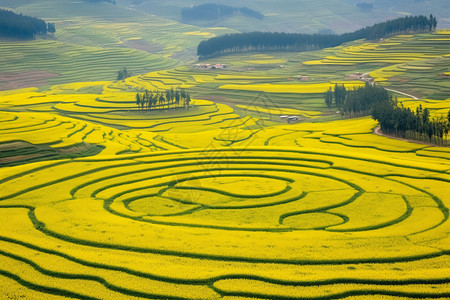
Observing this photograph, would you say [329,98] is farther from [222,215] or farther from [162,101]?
[222,215]

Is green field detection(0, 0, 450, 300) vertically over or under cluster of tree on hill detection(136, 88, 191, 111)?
under

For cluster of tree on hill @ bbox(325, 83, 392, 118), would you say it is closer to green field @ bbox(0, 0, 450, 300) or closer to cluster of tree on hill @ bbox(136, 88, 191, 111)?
green field @ bbox(0, 0, 450, 300)

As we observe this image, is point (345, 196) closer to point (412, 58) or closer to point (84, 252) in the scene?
point (84, 252)

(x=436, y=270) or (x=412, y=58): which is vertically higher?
(x=412, y=58)

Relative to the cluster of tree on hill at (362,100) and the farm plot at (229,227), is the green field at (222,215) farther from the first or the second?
the cluster of tree on hill at (362,100)

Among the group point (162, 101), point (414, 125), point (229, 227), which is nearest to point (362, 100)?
point (414, 125)

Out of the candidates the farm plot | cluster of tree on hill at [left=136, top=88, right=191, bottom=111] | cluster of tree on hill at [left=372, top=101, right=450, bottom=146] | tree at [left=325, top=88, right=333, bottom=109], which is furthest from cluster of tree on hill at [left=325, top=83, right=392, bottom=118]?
the farm plot

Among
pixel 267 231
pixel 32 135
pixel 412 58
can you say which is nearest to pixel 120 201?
pixel 267 231
